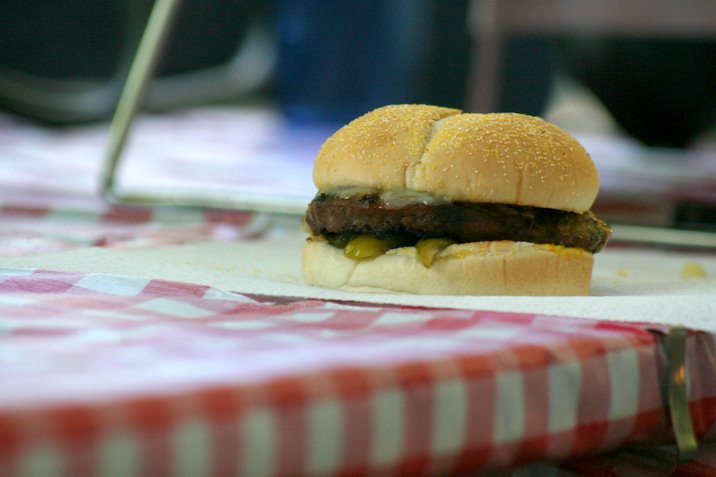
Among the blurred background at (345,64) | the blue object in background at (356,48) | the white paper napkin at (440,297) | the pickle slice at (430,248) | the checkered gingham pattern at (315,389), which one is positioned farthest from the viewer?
the blue object in background at (356,48)

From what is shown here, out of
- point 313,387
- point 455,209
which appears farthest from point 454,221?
point 313,387

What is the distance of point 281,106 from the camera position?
17.5ft

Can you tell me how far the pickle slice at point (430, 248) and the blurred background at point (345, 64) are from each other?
1771 mm

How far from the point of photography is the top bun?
4.32 ft

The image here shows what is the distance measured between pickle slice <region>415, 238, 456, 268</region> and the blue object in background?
3182mm

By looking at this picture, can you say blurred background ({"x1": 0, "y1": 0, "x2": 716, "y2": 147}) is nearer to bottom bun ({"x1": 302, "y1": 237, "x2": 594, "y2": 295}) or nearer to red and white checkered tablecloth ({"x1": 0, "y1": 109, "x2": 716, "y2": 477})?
bottom bun ({"x1": 302, "y1": 237, "x2": 594, "y2": 295})

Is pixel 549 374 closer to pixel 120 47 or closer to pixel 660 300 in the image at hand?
pixel 660 300

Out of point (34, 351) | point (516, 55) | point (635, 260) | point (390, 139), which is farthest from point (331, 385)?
point (516, 55)

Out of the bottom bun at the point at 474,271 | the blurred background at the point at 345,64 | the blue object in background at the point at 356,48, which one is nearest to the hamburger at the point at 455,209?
the bottom bun at the point at 474,271

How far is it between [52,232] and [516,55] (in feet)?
10.7

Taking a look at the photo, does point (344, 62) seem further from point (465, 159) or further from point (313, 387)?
point (313, 387)

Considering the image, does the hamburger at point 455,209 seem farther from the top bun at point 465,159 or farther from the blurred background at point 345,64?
the blurred background at point 345,64

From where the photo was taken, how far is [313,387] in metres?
0.79

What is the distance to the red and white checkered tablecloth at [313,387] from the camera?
0.70m
